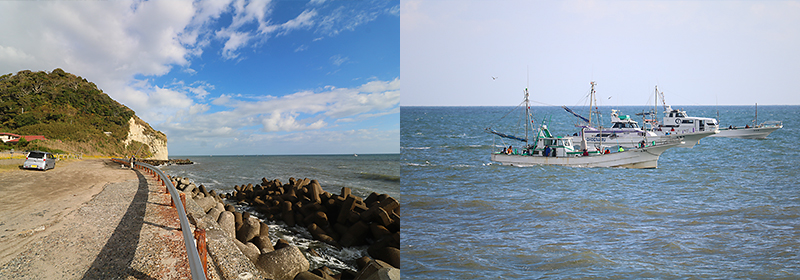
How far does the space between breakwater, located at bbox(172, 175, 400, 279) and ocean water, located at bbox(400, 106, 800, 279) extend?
754mm

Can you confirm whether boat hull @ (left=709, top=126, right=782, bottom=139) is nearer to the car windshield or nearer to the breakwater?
the breakwater

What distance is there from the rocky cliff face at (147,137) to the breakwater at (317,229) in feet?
215

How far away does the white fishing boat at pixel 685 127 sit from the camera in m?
36.7

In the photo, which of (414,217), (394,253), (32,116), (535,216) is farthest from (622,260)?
(32,116)

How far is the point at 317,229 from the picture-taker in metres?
9.95

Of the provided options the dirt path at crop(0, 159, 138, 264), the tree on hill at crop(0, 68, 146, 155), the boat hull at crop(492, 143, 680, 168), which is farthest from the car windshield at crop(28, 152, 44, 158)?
the boat hull at crop(492, 143, 680, 168)

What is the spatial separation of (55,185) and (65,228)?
35.6 feet

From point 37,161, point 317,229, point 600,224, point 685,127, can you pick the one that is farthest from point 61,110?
point 685,127

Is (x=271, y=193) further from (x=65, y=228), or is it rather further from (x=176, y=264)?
(x=176, y=264)

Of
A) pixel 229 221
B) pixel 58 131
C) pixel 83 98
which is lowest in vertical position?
pixel 229 221

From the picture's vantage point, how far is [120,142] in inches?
2336

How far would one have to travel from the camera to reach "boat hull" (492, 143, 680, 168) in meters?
23.5

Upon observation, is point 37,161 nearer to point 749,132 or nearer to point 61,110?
point 61,110

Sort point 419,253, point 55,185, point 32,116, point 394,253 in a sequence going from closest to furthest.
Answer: point 394,253 < point 419,253 < point 55,185 < point 32,116
